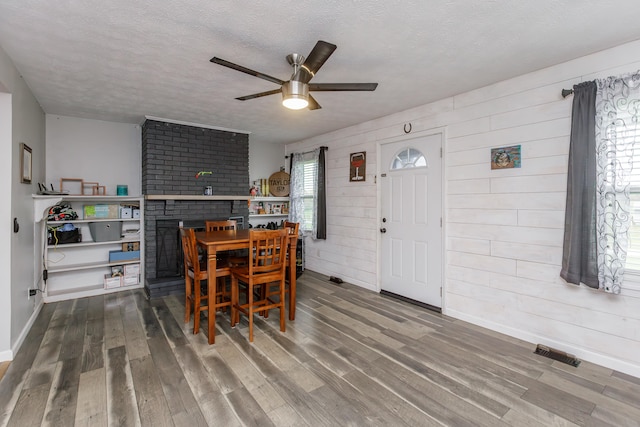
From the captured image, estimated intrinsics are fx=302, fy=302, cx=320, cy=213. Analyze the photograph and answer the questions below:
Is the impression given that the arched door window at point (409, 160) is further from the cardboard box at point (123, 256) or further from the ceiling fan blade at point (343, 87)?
the cardboard box at point (123, 256)

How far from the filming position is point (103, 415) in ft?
6.11

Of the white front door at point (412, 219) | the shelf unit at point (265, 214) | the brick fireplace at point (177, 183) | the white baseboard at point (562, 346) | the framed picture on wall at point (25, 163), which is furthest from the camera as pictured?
the shelf unit at point (265, 214)

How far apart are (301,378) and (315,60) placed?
227cm

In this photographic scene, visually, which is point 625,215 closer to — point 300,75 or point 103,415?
point 300,75

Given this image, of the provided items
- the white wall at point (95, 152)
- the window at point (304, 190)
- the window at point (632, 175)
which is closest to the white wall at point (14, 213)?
the white wall at point (95, 152)

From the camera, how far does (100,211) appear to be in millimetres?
4242

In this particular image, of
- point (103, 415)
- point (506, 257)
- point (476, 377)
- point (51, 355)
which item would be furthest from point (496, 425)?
point (51, 355)

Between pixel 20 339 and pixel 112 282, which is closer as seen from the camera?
pixel 20 339

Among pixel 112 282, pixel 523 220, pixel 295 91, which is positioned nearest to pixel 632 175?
pixel 523 220

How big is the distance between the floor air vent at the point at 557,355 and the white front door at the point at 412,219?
3.54 feet

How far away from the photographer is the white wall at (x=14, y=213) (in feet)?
8.14

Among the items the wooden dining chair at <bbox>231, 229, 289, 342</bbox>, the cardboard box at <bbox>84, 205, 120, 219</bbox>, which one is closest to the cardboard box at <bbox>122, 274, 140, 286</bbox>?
the cardboard box at <bbox>84, 205, 120, 219</bbox>

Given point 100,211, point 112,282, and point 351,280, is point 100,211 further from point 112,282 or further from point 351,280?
point 351,280

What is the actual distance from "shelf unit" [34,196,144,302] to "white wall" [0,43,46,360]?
2.63ft
